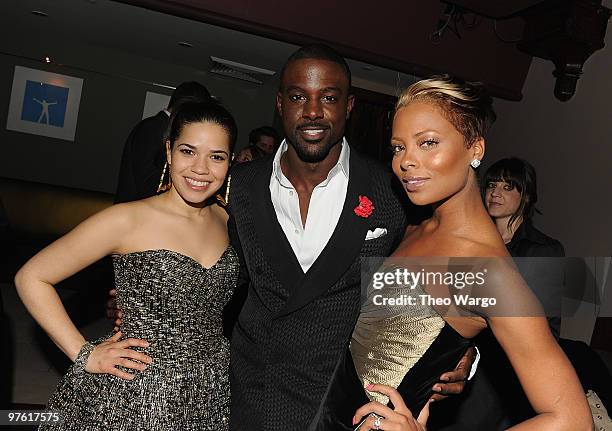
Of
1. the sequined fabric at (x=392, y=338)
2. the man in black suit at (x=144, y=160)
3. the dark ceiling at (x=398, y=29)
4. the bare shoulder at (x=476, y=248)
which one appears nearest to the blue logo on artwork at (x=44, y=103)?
the dark ceiling at (x=398, y=29)

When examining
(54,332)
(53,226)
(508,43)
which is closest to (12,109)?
(53,226)

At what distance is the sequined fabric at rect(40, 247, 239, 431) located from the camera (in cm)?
179

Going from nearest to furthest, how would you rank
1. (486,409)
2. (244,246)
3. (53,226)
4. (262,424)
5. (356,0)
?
1. (262,424)
2. (244,246)
3. (486,409)
4. (356,0)
5. (53,226)

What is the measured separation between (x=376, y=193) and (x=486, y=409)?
1158 millimetres

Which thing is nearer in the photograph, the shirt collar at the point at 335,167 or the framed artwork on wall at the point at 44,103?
the shirt collar at the point at 335,167

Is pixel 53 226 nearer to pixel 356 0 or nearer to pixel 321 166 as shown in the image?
pixel 356 0

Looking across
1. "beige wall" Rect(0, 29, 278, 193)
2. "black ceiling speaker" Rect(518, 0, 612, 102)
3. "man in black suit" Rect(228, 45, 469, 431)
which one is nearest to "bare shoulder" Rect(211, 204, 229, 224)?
"man in black suit" Rect(228, 45, 469, 431)

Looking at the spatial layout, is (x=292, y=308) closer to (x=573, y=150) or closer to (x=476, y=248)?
(x=476, y=248)

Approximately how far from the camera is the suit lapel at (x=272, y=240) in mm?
1828

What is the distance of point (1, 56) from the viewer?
7.50 m

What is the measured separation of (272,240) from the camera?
187cm

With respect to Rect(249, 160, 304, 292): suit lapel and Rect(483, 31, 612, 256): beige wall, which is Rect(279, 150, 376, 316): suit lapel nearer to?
Rect(249, 160, 304, 292): suit lapel

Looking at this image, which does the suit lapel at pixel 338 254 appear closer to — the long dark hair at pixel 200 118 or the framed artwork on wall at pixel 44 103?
the long dark hair at pixel 200 118

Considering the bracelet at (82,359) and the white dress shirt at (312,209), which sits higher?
the white dress shirt at (312,209)
